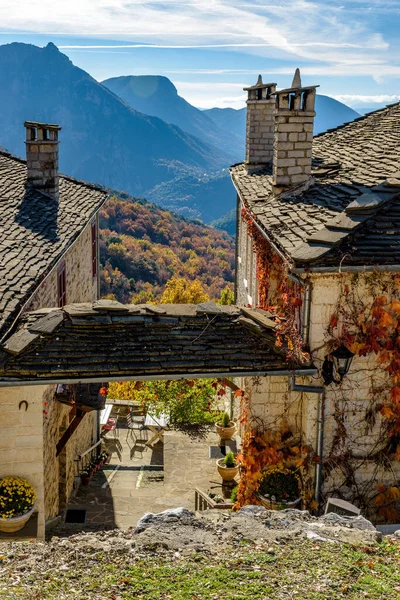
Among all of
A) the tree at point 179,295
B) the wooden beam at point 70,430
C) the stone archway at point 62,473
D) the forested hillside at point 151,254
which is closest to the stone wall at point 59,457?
the stone archway at point 62,473

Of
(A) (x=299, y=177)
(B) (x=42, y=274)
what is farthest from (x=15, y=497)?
(A) (x=299, y=177)

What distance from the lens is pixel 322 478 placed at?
9562mm

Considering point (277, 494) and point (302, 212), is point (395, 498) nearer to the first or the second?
point (277, 494)

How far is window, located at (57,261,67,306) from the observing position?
43.2 ft

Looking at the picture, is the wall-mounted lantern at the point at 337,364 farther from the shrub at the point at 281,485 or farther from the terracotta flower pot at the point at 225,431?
the terracotta flower pot at the point at 225,431

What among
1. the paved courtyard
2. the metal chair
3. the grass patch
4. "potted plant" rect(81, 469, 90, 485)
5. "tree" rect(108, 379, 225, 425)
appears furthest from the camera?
the metal chair

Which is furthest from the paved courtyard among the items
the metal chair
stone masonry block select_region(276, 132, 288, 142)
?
Answer: stone masonry block select_region(276, 132, 288, 142)

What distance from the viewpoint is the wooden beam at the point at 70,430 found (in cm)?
1207

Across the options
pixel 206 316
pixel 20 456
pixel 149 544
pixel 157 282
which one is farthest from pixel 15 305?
pixel 157 282

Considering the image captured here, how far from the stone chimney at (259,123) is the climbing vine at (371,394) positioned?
8.31 meters

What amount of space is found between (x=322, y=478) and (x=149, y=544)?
3.84m

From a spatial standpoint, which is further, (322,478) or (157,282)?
(157,282)

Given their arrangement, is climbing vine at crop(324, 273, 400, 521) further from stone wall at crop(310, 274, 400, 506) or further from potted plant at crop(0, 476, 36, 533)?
potted plant at crop(0, 476, 36, 533)

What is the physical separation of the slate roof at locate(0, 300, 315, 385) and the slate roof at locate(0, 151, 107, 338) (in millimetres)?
484
